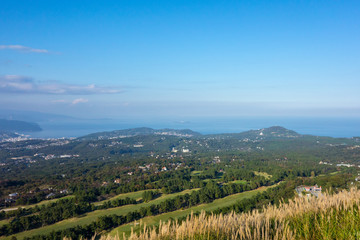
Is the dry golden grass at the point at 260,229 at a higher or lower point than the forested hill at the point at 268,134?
higher

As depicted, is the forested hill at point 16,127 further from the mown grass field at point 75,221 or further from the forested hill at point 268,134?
the mown grass field at point 75,221

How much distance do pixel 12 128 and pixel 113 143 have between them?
98.2m

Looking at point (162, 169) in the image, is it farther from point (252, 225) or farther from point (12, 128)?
point (12, 128)

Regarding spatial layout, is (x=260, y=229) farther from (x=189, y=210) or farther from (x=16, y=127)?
(x=16, y=127)

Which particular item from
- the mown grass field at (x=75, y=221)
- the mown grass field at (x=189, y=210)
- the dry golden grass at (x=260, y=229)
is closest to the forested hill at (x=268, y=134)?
the mown grass field at (x=189, y=210)

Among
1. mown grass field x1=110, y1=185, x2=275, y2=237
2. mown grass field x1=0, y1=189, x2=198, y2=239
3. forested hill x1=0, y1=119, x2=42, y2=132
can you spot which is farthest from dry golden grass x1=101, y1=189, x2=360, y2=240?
forested hill x1=0, y1=119, x2=42, y2=132

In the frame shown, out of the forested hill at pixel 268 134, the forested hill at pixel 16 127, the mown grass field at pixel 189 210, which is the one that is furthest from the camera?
the forested hill at pixel 16 127

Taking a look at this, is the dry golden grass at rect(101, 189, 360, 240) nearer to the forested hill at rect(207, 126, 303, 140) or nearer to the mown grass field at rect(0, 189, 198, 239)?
the mown grass field at rect(0, 189, 198, 239)

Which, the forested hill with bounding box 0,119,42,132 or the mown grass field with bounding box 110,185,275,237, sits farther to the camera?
the forested hill with bounding box 0,119,42,132

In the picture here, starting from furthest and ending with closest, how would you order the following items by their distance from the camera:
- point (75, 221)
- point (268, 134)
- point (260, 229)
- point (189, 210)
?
point (268, 134) < point (189, 210) < point (75, 221) < point (260, 229)

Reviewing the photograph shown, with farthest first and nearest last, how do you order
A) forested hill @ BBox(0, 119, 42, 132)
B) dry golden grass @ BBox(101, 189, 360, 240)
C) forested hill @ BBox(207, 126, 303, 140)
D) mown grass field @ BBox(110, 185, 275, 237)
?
forested hill @ BBox(0, 119, 42, 132)
forested hill @ BBox(207, 126, 303, 140)
mown grass field @ BBox(110, 185, 275, 237)
dry golden grass @ BBox(101, 189, 360, 240)

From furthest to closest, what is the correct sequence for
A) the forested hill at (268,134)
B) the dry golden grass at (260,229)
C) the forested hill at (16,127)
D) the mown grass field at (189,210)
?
the forested hill at (16,127), the forested hill at (268,134), the mown grass field at (189,210), the dry golden grass at (260,229)

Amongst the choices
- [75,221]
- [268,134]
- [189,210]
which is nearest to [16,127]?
[268,134]

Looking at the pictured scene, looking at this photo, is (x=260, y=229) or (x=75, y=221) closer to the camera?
(x=260, y=229)
